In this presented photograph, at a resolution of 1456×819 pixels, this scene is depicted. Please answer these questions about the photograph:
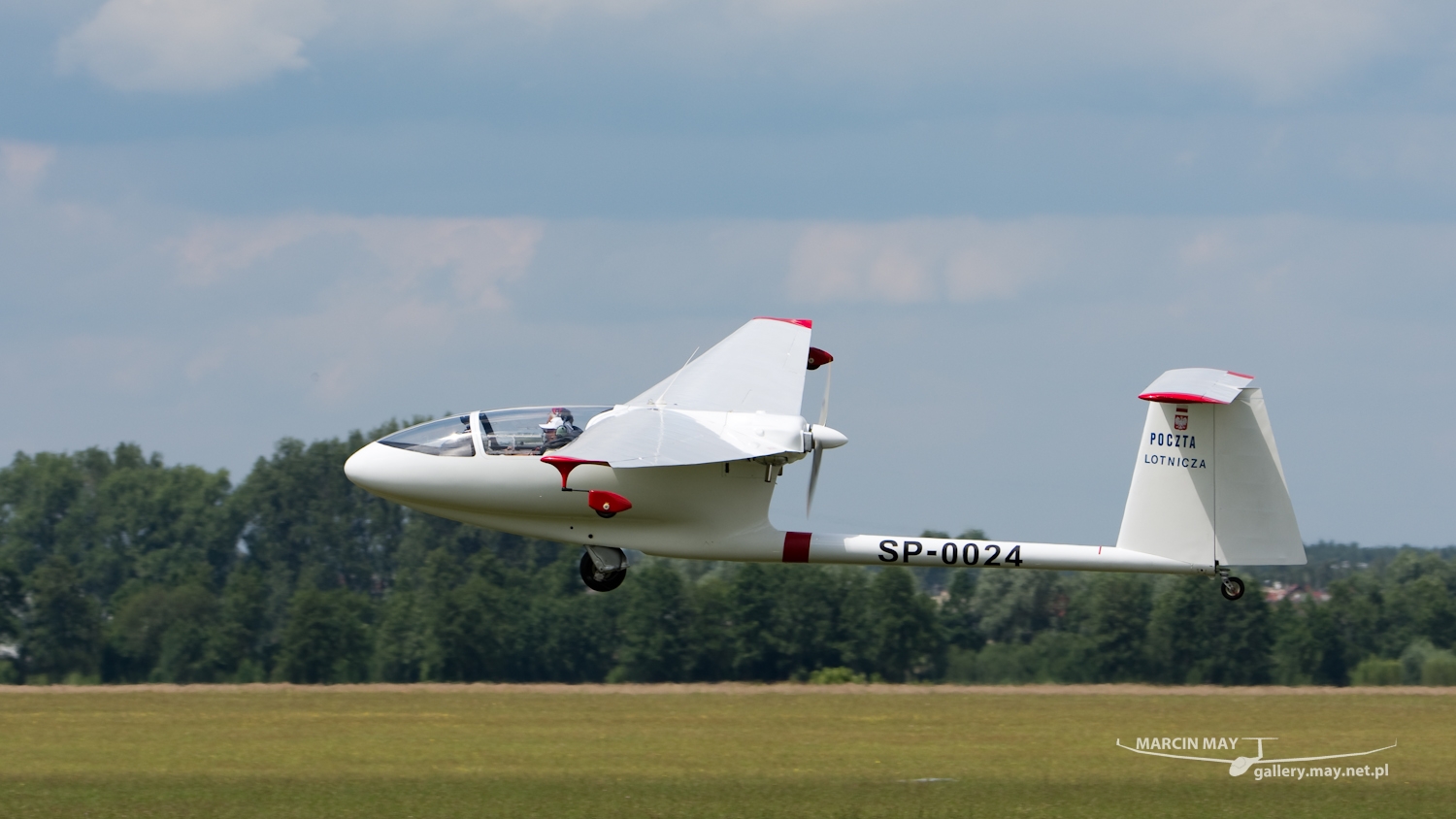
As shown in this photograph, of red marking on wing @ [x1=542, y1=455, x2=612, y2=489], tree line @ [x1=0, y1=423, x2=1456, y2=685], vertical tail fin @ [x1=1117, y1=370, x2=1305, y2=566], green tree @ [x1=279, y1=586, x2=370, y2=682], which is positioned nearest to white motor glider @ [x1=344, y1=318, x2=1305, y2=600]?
vertical tail fin @ [x1=1117, y1=370, x2=1305, y2=566]

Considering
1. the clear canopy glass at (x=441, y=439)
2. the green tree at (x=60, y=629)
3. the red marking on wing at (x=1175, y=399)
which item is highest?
the red marking on wing at (x=1175, y=399)

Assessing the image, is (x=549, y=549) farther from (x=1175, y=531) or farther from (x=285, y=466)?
(x=1175, y=531)

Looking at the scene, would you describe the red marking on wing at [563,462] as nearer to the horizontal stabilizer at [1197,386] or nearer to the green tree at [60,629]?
the horizontal stabilizer at [1197,386]

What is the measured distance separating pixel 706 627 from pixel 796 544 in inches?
2257

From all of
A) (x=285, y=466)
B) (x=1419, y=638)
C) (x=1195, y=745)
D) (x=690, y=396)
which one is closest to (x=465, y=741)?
(x=690, y=396)

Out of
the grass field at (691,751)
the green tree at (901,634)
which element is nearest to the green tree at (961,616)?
the green tree at (901,634)

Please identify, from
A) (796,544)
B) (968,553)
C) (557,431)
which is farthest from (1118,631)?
(557,431)

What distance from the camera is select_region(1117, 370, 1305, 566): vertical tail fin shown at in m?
22.8

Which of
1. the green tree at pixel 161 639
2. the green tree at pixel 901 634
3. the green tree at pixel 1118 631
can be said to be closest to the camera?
the green tree at pixel 1118 631

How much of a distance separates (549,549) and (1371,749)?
218 ft

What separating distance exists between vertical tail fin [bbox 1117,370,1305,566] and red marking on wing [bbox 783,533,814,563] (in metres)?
5.39

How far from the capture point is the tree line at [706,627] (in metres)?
77.1

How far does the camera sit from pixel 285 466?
109 metres

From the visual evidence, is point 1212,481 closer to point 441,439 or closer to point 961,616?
point 441,439
